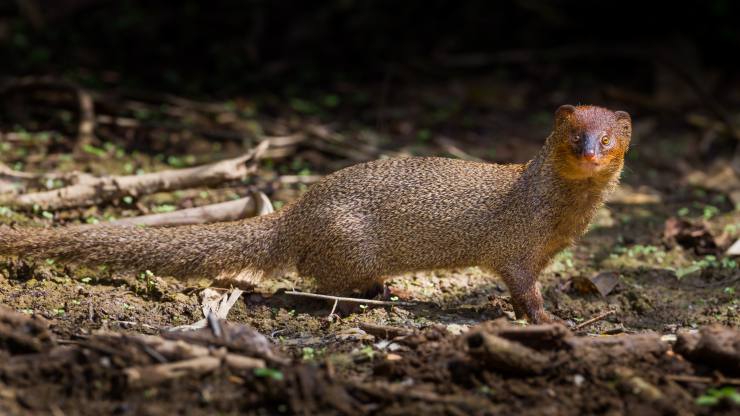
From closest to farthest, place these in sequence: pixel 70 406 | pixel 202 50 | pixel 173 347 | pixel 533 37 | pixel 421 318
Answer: pixel 70 406
pixel 173 347
pixel 421 318
pixel 202 50
pixel 533 37

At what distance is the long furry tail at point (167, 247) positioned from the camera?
14.1 feet

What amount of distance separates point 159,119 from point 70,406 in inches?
196

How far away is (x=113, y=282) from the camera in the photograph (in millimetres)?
4395

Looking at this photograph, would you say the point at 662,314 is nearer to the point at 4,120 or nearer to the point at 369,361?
the point at 369,361

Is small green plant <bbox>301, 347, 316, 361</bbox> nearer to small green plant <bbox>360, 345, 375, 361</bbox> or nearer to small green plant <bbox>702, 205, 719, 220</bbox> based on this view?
small green plant <bbox>360, 345, 375, 361</bbox>

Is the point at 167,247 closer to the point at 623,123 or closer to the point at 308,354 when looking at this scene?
the point at 308,354

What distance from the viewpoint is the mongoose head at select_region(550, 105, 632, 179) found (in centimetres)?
410

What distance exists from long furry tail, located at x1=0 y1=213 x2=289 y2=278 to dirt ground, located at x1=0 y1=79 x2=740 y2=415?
0.11m

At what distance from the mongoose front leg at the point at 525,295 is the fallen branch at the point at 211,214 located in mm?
1579

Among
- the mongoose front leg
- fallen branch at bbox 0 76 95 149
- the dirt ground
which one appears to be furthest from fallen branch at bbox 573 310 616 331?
fallen branch at bbox 0 76 95 149

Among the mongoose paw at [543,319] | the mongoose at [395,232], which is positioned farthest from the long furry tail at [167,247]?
the mongoose paw at [543,319]

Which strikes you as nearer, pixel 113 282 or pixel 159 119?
pixel 113 282

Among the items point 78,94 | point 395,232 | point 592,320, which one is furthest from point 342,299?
point 78,94

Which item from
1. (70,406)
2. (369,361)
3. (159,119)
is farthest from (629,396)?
(159,119)
